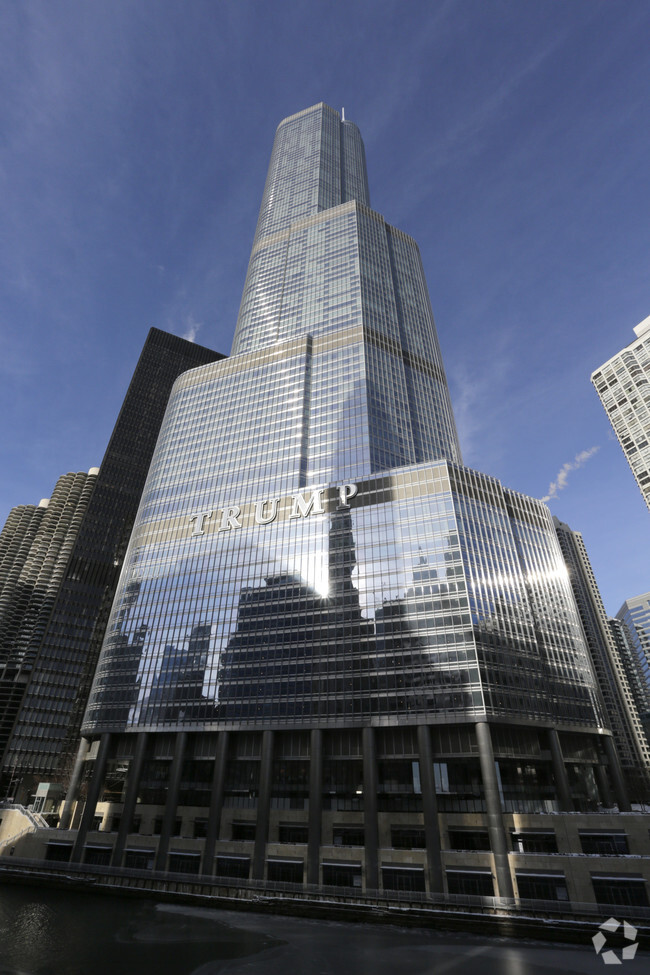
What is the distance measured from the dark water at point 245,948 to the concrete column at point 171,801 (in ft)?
74.7

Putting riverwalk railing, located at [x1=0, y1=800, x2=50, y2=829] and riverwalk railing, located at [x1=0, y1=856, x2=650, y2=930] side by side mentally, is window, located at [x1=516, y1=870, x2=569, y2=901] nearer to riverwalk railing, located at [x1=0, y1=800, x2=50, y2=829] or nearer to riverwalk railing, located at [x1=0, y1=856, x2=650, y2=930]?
riverwalk railing, located at [x1=0, y1=856, x2=650, y2=930]

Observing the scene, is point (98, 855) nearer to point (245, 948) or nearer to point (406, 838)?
point (406, 838)

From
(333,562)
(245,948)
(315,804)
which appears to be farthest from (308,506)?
(245,948)

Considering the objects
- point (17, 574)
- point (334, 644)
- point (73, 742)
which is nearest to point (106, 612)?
point (73, 742)

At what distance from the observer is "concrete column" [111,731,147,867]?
8144 centimetres

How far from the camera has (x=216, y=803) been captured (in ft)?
262

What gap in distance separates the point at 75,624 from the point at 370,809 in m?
119

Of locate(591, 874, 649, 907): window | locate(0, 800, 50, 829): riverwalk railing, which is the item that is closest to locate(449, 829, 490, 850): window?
locate(591, 874, 649, 907): window

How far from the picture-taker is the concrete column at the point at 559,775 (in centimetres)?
7409

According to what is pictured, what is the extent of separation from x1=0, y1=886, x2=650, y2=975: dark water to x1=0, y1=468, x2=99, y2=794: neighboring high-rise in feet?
331

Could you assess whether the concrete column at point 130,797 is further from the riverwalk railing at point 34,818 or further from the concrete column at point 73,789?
the riverwalk railing at point 34,818

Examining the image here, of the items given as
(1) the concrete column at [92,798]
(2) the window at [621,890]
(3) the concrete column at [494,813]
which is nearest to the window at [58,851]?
(1) the concrete column at [92,798]

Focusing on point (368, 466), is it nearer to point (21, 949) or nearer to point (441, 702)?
point (441, 702)

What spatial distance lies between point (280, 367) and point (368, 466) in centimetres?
4314
